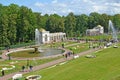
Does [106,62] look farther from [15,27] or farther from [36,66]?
[15,27]

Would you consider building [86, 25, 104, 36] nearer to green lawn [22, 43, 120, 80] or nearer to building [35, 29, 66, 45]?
building [35, 29, 66, 45]

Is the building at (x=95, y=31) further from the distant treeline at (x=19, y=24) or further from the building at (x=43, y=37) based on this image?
the building at (x=43, y=37)

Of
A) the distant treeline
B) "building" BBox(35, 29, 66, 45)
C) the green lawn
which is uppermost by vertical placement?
the distant treeline

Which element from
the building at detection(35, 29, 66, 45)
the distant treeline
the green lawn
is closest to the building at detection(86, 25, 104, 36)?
the distant treeline

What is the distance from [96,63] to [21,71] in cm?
1633

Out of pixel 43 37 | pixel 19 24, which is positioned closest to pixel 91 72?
pixel 43 37

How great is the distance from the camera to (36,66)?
63750 millimetres

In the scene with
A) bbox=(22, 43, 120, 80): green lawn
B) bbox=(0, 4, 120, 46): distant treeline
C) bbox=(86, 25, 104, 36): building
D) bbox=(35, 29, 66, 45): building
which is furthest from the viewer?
bbox=(86, 25, 104, 36): building

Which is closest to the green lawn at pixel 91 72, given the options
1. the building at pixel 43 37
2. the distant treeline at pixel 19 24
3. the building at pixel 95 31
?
the distant treeline at pixel 19 24

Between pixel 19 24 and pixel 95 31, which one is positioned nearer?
pixel 19 24

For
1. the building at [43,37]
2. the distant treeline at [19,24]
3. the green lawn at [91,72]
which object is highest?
the distant treeline at [19,24]

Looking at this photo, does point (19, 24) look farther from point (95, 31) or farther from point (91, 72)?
point (91, 72)

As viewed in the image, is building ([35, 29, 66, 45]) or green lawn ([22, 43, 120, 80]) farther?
building ([35, 29, 66, 45])

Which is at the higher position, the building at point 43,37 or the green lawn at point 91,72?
the building at point 43,37
